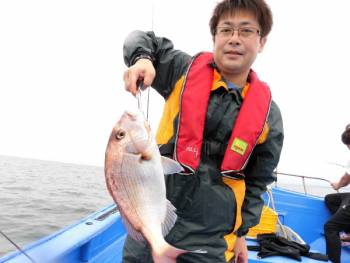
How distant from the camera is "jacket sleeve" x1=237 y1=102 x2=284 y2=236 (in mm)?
2189

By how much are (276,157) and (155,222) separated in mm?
1003

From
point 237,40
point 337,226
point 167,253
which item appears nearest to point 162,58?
point 237,40

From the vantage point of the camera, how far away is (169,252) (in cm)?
143

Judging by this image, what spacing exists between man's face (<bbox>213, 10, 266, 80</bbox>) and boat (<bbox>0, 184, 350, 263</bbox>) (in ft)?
4.56

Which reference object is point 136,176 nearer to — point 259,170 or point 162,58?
point 162,58

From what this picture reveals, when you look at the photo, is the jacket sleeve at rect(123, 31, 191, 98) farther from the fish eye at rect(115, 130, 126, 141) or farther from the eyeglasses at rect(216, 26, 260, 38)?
the fish eye at rect(115, 130, 126, 141)

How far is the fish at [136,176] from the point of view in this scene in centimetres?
149

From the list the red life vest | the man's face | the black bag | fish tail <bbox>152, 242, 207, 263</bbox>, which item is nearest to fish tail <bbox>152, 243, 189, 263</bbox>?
fish tail <bbox>152, 242, 207, 263</bbox>

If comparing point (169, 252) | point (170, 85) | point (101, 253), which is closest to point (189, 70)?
point (170, 85)

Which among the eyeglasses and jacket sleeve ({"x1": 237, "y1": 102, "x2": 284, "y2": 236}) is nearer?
the eyeglasses

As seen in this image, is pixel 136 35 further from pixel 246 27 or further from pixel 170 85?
pixel 246 27

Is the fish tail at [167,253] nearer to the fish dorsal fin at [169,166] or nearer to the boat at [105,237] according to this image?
the fish dorsal fin at [169,166]

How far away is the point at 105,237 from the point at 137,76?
112 inches

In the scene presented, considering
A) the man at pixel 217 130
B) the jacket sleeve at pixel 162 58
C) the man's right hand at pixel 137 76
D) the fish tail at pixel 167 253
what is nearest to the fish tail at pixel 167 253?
the fish tail at pixel 167 253
